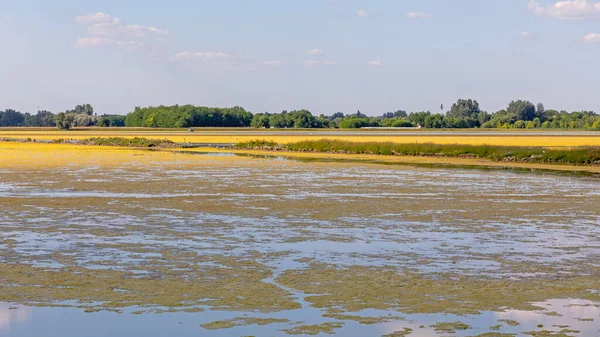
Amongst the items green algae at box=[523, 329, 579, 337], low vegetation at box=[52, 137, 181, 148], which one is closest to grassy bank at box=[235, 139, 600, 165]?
low vegetation at box=[52, 137, 181, 148]

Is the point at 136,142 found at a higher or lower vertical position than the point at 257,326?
higher

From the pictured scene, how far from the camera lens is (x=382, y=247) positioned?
1569 centimetres

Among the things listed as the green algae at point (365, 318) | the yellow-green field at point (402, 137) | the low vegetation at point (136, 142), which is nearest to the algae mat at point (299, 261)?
the green algae at point (365, 318)

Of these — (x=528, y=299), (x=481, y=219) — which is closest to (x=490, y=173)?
(x=481, y=219)

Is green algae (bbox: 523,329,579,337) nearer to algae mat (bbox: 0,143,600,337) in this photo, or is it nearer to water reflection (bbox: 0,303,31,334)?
algae mat (bbox: 0,143,600,337)

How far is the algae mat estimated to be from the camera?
10.2 metres

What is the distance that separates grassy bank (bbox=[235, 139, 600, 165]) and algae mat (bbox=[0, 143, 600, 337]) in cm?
2098

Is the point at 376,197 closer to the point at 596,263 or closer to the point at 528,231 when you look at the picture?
the point at 528,231

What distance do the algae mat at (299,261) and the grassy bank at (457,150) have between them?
20975 millimetres

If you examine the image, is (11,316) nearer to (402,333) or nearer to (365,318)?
(365,318)

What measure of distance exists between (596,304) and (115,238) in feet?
31.4

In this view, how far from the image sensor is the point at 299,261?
1418 centimetres

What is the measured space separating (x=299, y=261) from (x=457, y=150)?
43.0 meters

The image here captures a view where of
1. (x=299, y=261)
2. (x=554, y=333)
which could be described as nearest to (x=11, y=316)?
(x=299, y=261)
